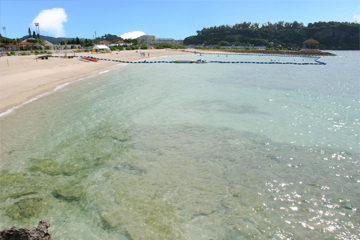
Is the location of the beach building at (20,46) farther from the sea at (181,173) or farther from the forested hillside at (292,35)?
the forested hillside at (292,35)

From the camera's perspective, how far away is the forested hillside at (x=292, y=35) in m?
147

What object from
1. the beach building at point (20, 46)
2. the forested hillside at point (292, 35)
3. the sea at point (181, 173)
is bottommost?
the sea at point (181, 173)

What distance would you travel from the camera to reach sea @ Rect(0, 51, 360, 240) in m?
4.77

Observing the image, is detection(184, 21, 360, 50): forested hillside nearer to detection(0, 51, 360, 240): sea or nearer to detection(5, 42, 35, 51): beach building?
detection(5, 42, 35, 51): beach building

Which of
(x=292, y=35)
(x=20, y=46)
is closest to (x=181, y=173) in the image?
(x=20, y=46)

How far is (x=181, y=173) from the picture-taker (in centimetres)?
667

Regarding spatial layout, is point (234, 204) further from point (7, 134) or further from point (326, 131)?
point (7, 134)

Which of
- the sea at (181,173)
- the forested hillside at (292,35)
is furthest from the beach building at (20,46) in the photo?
the forested hillside at (292,35)

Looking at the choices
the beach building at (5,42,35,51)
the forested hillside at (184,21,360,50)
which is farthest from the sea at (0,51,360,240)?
the forested hillside at (184,21,360,50)

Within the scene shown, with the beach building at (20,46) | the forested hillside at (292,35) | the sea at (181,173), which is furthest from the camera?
the forested hillside at (292,35)

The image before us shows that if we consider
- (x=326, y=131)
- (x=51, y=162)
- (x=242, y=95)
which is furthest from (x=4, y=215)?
(x=242, y=95)

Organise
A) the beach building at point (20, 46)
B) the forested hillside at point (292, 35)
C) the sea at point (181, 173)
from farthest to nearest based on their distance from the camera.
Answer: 1. the forested hillside at point (292, 35)
2. the beach building at point (20, 46)
3. the sea at point (181, 173)

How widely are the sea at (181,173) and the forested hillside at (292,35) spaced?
144 meters

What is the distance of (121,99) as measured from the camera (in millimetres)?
15883
